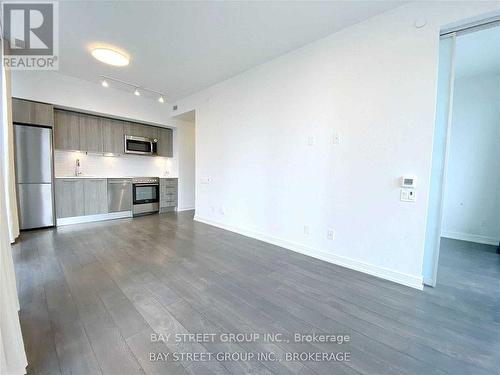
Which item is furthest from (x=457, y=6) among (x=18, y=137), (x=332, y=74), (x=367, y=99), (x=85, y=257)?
(x=18, y=137)

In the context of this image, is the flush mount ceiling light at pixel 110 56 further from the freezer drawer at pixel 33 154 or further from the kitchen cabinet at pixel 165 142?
the kitchen cabinet at pixel 165 142

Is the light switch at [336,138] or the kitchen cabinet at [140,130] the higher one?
the kitchen cabinet at [140,130]

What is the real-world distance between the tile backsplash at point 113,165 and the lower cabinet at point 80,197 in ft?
1.72

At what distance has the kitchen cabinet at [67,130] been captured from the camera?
4.18 m

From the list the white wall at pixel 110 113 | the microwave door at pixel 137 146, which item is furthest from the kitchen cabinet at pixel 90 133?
the microwave door at pixel 137 146

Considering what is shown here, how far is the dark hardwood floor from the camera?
1.29 m

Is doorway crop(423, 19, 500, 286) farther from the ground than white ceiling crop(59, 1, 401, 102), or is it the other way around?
white ceiling crop(59, 1, 401, 102)

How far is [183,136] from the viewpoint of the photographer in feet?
19.6

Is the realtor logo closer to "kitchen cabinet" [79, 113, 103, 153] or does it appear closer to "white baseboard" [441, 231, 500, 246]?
"kitchen cabinet" [79, 113, 103, 153]

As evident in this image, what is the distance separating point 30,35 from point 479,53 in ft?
20.2

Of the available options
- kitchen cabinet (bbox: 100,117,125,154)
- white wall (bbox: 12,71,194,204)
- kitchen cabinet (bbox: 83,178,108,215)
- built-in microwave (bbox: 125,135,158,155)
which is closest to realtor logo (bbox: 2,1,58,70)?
white wall (bbox: 12,71,194,204)

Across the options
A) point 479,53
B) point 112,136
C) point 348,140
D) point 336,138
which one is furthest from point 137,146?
point 479,53

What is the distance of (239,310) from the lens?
1.76m

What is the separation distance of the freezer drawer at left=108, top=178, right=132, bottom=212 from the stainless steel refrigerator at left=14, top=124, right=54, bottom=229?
38.5 inches
